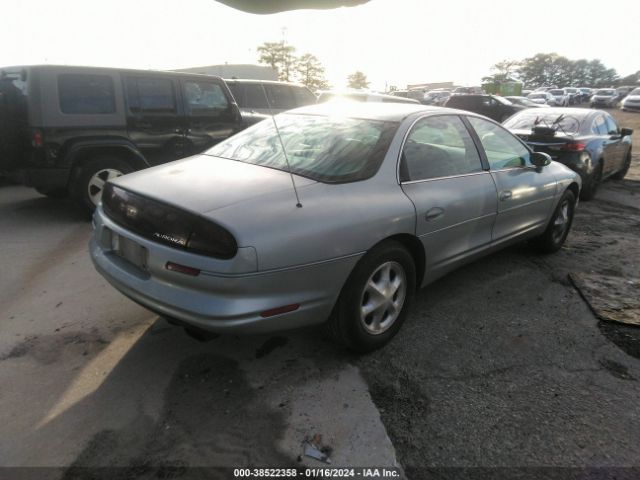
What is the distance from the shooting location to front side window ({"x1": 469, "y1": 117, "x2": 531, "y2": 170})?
379cm

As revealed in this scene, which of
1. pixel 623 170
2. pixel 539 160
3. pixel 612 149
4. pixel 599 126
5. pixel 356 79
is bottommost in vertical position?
pixel 356 79

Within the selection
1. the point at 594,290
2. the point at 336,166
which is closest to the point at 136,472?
the point at 336,166

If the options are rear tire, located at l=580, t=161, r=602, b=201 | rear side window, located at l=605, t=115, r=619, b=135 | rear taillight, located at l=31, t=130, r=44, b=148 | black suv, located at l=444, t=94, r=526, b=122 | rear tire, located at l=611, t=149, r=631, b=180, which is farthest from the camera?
black suv, located at l=444, t=94, r=526, b=122

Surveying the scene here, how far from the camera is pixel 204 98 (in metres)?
6.58

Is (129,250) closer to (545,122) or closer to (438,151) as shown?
(438,151)

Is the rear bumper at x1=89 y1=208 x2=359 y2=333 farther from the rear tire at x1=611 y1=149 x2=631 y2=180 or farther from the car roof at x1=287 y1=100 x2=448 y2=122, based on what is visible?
the rear tire at x1=611 y1=149 x2=631 y2=180

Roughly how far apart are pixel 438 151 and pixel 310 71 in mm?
46047

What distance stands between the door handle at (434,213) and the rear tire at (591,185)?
5.24m

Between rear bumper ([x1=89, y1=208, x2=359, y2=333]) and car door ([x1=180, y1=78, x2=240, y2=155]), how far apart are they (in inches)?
163

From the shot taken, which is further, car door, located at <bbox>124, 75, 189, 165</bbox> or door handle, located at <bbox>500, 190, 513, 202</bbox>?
car door, located at <bbox>124, 75, 189, 165</bbox>

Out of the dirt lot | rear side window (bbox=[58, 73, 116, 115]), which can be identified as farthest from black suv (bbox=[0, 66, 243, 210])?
the dirt lot

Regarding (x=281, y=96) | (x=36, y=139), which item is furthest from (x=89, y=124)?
(x=281, y=96)

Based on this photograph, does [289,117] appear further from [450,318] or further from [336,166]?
[450,318]

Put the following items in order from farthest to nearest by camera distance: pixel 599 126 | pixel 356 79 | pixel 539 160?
pixel 356 79
pixel 599 126
pixel 539 160
